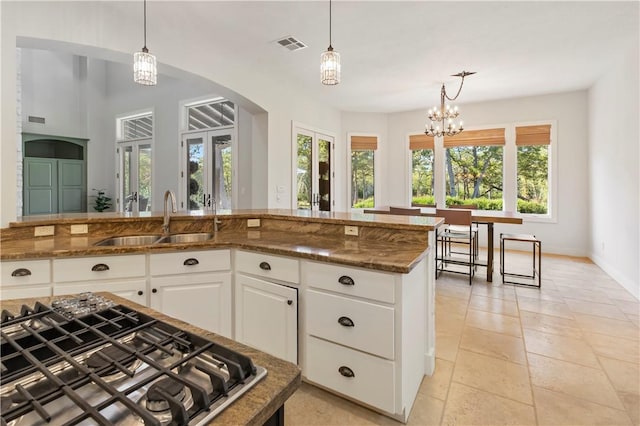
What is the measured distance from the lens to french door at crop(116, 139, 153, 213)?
673 cm

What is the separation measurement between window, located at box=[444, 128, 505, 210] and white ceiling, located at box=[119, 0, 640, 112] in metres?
1.31

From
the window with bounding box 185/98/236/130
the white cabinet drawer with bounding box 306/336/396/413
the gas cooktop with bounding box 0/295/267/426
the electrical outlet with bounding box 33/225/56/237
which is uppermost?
the window with bounding box 185/98/236/130

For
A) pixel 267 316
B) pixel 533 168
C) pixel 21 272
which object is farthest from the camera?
pixel 533 168

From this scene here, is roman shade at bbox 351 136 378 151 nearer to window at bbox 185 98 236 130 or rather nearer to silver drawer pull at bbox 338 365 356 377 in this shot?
window at bbox 185 98 236 130

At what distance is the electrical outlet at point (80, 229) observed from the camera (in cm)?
242

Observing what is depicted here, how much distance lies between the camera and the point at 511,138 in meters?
6.22

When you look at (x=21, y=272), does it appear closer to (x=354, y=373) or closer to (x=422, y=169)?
(x=354, y=373)

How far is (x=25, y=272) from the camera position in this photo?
181 centimetres

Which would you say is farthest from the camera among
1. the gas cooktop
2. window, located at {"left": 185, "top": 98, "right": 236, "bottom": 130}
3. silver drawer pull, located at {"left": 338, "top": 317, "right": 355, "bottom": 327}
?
window, located at {"left": 185, "top": 98, "right": 236, "bottom": 130}

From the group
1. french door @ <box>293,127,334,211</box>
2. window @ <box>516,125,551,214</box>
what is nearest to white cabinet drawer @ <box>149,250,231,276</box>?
french door @ <box>293,127,334,211</box>

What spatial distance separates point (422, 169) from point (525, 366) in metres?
5.37

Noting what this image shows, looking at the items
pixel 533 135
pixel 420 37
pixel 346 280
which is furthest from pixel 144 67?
pixel 533 135

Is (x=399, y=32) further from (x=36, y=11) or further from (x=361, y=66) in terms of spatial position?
(x=36, y=11)

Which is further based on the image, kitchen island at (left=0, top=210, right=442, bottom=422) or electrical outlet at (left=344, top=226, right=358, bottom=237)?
electrical outlet at (left=344, top=226, right=358, bottom=237)
